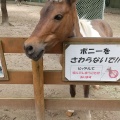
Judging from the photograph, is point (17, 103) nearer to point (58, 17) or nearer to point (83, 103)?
point (83, 103)

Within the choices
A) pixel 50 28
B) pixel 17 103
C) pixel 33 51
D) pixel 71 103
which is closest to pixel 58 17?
pixel 50 28

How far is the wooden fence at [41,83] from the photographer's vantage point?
6.51 ft

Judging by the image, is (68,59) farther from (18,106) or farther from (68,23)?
(18,106)

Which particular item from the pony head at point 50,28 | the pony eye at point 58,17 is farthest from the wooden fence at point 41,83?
the pony eye at point 58,17

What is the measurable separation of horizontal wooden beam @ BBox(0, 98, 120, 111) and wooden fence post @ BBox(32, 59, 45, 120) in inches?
3.9

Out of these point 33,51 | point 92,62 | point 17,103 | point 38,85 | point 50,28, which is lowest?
point 17,103

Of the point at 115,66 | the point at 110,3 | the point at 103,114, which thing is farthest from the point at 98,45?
the point at 110,3

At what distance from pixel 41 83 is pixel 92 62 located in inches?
21.1

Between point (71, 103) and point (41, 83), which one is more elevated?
point (41, 83)

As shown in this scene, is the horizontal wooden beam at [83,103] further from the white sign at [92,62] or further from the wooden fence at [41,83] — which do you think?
the white sign at [92,62]

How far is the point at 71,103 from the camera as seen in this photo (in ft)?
7.36

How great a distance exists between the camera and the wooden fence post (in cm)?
198

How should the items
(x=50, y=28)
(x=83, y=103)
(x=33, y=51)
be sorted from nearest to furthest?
1. (x=33, y=51)
2. (x=50, y=28)
3. (x=83, y=103)

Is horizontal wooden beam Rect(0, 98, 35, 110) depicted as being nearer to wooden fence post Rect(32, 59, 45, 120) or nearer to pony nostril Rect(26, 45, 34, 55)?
wooden fence post Rect(32, 59, 45, 120)
